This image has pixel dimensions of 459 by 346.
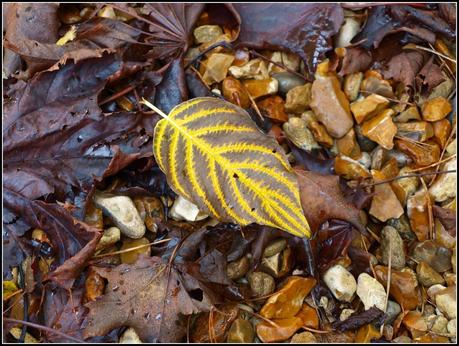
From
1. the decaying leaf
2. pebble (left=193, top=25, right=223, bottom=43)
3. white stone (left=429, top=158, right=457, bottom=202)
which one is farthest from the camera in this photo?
pebble (left=193, top=25, right=223, bottom=43)

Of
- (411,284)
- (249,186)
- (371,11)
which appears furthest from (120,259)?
(371,11)

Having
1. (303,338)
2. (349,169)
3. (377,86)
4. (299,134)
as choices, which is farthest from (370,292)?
(377,86)

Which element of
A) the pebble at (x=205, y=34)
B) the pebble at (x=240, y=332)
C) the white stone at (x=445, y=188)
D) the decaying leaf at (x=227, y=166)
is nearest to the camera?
the decaying leaf at (x=227, y=166)

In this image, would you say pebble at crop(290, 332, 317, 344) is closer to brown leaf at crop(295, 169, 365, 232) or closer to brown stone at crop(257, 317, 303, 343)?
brown stone at crop(257, 317, 303, 343)

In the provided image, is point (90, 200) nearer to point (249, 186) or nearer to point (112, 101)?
point (112, 101)

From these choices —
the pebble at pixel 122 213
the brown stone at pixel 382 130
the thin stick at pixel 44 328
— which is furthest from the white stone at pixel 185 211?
the brown stone at pixel 382 130

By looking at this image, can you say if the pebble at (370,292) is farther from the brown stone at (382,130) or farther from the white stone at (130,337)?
the white stone at (130,337)

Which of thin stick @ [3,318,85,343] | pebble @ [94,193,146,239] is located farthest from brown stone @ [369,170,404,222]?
thin stick @ [3,318,85,343]
